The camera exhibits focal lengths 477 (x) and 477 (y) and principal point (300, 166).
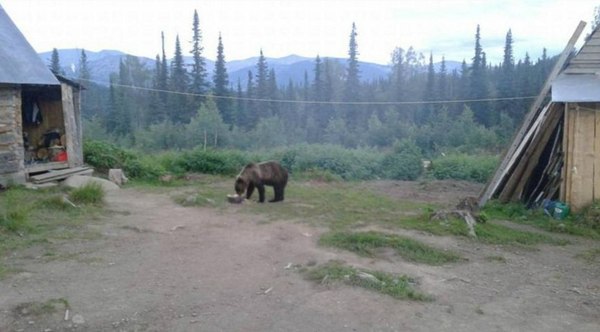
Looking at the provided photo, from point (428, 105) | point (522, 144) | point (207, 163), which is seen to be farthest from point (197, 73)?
point (522, 144)

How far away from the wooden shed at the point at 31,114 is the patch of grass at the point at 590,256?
12.0 meters

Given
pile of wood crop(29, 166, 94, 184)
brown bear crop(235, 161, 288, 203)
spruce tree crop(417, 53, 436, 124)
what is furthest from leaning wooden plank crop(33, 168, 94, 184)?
spruce tree crop(417, 53, 436, 124)

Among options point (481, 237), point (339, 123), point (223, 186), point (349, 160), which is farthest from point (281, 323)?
point (339, 123)

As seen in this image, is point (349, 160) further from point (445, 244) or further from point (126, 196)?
point (445, 244)

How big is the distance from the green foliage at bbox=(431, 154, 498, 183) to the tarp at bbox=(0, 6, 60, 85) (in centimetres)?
1330

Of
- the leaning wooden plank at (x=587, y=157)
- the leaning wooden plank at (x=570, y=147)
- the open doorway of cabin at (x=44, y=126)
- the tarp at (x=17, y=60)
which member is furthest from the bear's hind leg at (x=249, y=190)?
the leaning wooden plank at (x=587, y=157)

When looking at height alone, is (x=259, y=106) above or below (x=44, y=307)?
above

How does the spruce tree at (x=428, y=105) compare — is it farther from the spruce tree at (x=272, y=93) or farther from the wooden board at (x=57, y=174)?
the wooden board at (x=57, y=174)

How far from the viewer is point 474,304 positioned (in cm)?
511

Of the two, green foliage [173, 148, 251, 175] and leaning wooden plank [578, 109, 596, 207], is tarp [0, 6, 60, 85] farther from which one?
leaning wooden plank [578, 109, 596, 207]

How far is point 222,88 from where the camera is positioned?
4516 cm

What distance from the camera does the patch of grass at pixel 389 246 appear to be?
675cm

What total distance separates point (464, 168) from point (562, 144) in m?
7.75

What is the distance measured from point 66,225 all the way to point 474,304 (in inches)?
255
